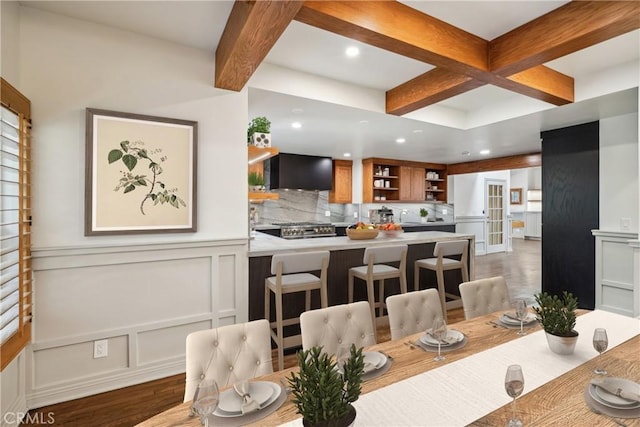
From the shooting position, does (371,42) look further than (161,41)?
No

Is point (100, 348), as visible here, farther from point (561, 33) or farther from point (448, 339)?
point (561, 33)

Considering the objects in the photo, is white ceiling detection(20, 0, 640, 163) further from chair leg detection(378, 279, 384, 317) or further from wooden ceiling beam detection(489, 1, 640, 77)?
chair leg detection(378, 279, 384, 317)

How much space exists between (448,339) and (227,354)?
3.26 feet

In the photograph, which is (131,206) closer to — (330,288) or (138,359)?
(138,359)

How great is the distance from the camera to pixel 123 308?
7.38ft

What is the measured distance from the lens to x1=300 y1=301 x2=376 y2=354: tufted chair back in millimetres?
1489

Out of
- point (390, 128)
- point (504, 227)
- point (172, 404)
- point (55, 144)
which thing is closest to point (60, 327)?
point (172, 404)

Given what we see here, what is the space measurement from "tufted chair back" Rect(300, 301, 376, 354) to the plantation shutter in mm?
1518

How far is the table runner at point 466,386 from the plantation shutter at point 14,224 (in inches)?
67.2

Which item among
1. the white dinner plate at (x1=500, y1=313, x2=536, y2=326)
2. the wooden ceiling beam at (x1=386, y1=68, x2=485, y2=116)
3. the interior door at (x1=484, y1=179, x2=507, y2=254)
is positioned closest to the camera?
the white dinner plate at (x1=500, y1=313, x2=536, y2=326)

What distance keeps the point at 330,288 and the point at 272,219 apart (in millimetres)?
3405

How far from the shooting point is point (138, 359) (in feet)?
7.54

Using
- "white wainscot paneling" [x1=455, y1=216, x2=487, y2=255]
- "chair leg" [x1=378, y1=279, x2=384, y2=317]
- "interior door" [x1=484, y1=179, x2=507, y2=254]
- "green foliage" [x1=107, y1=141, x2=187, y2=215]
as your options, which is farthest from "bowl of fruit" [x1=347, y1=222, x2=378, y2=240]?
"interior door" [x1=484, y1=179, x2=507, y2=254]

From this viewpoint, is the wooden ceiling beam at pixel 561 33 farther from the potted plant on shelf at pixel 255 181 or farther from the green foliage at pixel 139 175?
the green foliage at pixel 139 175
